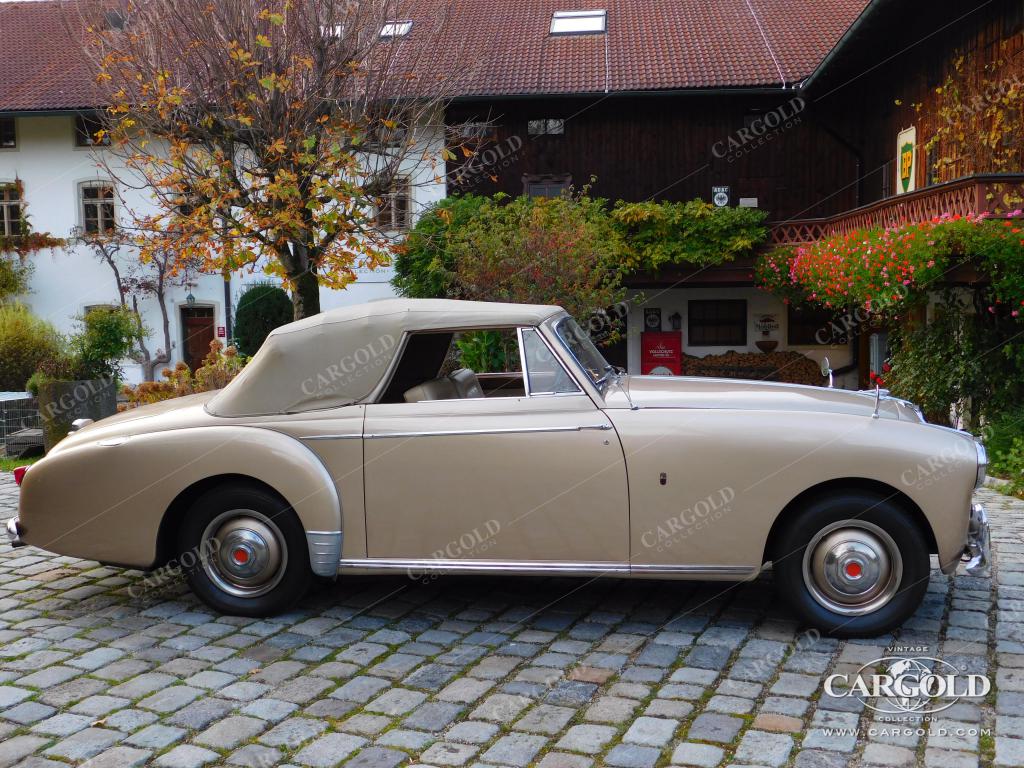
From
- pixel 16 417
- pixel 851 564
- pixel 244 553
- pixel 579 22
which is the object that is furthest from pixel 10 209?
pixel 851 564

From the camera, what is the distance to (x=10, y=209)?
2784 centimetres

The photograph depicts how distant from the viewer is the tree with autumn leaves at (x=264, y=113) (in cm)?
1042

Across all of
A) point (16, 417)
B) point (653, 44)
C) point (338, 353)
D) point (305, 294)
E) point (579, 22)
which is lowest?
point (16, 417)

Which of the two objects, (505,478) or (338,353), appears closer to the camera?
(505,478)

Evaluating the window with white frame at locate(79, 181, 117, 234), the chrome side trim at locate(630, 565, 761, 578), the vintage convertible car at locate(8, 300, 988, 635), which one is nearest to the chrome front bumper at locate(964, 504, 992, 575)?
the vintage convertible car at locate(8, 300, 988, 635)

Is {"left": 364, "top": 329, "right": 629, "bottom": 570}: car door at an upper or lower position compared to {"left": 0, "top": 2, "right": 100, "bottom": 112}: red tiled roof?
lower

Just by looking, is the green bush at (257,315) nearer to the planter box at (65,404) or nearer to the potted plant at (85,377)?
the potted plant at (85,377)

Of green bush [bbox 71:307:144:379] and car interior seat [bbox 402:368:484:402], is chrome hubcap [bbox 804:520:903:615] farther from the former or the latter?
green bush [bbox 71:307:144:379]

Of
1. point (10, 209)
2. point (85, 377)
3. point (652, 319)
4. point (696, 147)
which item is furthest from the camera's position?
point (10, 209)

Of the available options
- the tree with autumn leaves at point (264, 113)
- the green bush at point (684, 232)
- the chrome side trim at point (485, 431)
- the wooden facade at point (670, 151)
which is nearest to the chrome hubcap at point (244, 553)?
the chrome side trim at point (485, 431)

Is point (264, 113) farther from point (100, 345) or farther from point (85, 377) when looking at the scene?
point (85, 377)

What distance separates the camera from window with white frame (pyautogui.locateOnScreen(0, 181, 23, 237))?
27547 millimetres

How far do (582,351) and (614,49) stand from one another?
21.9 m

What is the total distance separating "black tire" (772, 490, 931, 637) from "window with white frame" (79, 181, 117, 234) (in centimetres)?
2613
